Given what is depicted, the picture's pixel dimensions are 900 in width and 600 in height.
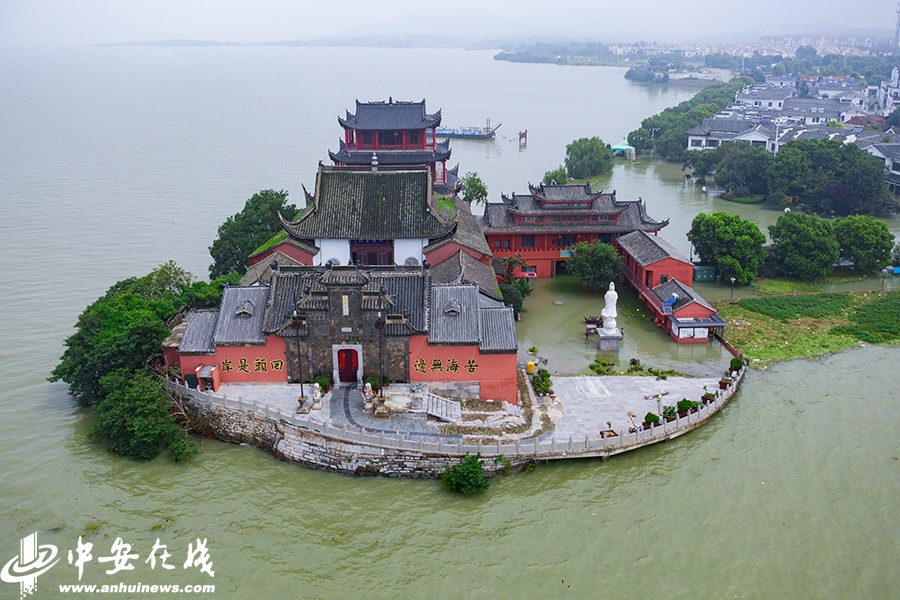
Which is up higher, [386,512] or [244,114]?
[244,114]

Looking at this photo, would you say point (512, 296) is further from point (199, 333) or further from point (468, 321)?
point (199, 333)

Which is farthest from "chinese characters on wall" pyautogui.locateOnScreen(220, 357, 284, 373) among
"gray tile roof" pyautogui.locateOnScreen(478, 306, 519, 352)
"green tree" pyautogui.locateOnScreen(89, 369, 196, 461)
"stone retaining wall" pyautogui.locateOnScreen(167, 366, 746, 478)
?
"gray tile roof" pyautogui.locateOnScreen(478, 306, 519, 352)

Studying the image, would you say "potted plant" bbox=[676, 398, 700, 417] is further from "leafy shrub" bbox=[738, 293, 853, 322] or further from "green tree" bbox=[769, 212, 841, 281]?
"green tree" bbox=[769, 212, 841, 281]

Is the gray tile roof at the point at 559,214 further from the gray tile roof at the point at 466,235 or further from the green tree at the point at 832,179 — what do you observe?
the green tree at the point at 832,179

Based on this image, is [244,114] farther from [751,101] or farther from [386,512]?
[386,512]

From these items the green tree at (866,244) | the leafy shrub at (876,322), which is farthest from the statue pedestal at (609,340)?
the green tree at (866,244)

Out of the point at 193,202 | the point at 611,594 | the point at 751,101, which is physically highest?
the point at 751,101

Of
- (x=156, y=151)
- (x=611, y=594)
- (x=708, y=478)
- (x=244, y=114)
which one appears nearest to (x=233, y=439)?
(x=611, y=594)

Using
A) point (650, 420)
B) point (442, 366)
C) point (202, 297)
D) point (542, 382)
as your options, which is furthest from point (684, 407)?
point (202, 297)
